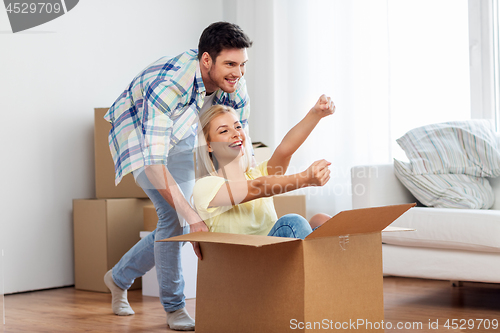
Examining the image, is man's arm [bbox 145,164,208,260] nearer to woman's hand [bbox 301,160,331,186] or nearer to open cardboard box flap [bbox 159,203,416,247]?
open cardboard box flap [bbox 159,203,416,247]

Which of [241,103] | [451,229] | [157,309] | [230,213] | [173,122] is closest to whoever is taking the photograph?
[230,213]

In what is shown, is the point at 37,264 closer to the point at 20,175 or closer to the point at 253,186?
the point at 20,175

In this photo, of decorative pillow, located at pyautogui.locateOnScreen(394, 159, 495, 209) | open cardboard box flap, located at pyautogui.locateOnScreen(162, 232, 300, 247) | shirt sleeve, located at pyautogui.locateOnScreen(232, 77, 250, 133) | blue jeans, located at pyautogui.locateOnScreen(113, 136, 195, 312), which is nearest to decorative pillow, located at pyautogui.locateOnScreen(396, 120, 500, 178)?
decorative pillow, located at pyautogui.locateOnScreen(394, 159, 495, 209)

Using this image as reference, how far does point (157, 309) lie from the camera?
2043 mm

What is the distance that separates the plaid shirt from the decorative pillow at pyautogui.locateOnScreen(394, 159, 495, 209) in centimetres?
83

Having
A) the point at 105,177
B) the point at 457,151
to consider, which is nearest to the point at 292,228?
the point at 457,151

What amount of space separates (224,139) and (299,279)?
1.51 feet

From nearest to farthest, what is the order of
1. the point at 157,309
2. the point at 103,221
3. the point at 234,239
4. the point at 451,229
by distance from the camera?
1. the point at 234,239
2. the point at 451,229
3. the point at 157,309
4. the point at 103,221

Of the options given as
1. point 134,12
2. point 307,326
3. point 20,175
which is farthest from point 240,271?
point 134,12

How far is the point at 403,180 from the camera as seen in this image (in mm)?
2154

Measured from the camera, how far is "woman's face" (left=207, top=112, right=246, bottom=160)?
1409mm

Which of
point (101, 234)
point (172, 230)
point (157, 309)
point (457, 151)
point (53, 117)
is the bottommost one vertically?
point (157, 309)

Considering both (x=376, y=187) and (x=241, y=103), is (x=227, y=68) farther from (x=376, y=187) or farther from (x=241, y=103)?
(x=376, y=187)

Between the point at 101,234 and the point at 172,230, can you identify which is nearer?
the point at 172,230
